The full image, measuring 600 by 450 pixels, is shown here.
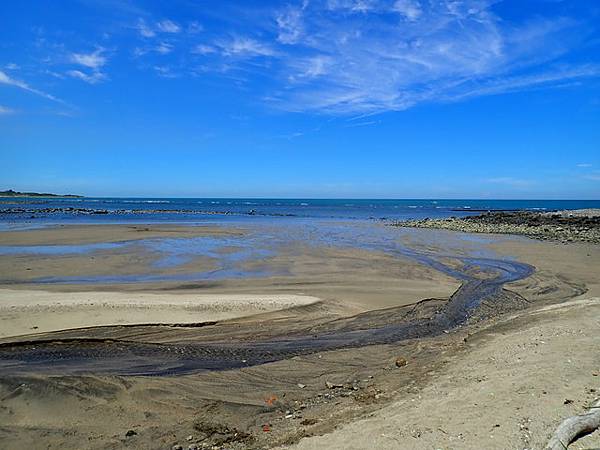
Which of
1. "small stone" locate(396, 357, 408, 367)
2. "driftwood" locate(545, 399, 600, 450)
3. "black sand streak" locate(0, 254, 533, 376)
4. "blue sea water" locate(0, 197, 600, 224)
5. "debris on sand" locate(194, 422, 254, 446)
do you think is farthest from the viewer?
"blue sea water" locate(0, 197, 600, 224)

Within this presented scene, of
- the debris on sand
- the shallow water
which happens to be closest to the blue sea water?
the shallow water

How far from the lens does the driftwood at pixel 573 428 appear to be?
4.33 metres

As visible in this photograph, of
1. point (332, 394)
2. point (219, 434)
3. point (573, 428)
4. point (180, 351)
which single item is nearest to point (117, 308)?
point (180, 351)

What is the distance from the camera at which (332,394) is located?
6.67 meters

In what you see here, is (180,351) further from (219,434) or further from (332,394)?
(332,394)

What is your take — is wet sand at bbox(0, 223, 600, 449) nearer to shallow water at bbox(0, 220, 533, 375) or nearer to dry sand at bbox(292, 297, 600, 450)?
dry sand at bbox(292, 297, 600, 450)

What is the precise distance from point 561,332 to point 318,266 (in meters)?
11.3

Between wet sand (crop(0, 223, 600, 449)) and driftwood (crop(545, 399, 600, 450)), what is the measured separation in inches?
6.6

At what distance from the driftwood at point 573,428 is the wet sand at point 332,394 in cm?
17

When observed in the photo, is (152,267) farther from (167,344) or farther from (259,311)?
(167,344)

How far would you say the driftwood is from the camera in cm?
433

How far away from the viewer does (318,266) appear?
19.0 metres

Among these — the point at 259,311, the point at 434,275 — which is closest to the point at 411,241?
the point at 434,275

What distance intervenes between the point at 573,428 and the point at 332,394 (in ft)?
10.6
